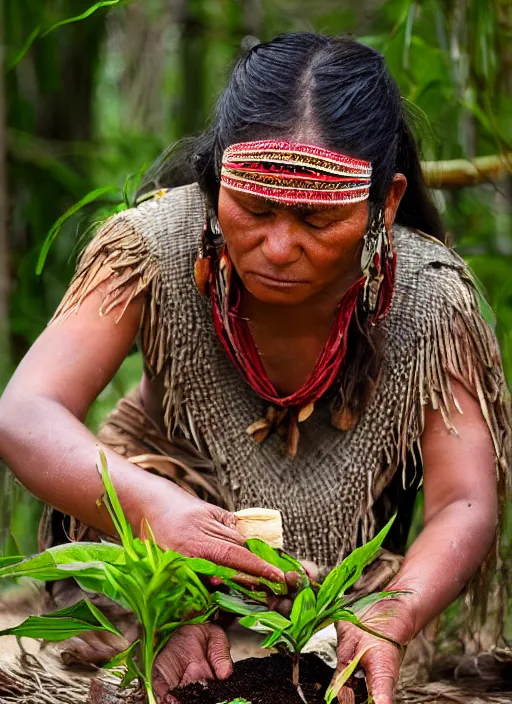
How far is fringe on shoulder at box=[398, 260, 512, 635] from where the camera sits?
2.67m

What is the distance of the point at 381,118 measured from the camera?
241 cm

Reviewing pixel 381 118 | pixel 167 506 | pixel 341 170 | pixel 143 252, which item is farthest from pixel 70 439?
pixel 381 118

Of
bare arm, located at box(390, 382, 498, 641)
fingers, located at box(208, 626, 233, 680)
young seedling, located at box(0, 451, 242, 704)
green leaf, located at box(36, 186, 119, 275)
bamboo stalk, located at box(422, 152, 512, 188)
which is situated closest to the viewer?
young seedling, located at box(0, 451, 242, 704)

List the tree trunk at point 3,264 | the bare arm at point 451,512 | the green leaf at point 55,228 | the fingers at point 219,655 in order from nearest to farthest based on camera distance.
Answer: the fingers at point 219,655
the bare arm at point 451,512
the green leaf at point 55,228
the tree trunk at point 3,264

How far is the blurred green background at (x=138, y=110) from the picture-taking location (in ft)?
12.5

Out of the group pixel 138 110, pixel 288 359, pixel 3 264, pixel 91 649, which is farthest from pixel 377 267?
pixel 138 110

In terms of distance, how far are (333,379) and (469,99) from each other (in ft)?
5.81

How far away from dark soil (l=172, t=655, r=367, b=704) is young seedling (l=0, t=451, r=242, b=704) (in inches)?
4.4

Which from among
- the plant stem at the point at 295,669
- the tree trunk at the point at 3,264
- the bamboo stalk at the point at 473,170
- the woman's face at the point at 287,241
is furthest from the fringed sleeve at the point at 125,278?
the tree trunk at the point at 3,264

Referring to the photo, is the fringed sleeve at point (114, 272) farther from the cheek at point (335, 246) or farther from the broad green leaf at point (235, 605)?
the broad green leaf at point (235, 605)

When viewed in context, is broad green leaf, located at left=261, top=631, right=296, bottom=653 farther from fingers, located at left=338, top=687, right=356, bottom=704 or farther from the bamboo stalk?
the bamboo stalk

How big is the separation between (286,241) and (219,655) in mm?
769

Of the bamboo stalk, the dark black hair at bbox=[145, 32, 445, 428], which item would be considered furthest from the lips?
the bamboo stalk

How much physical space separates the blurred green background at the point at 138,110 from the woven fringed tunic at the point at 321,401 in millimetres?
386
